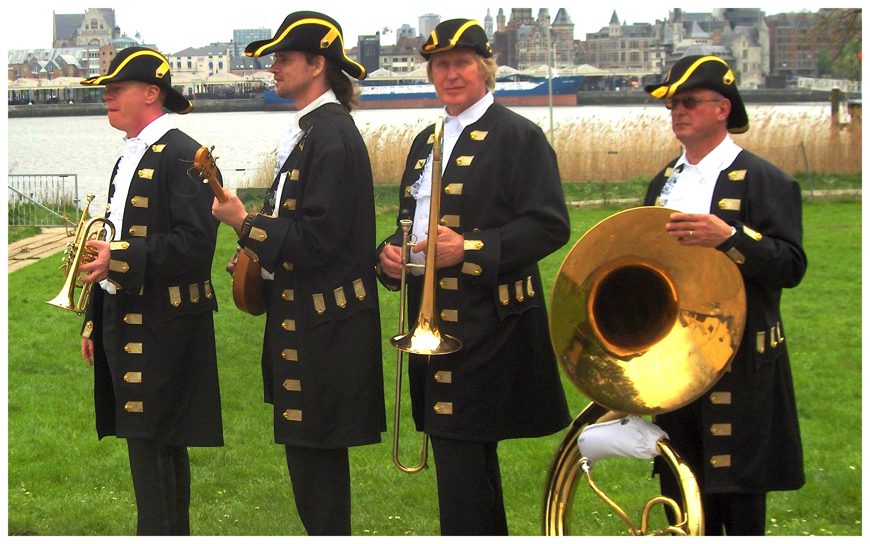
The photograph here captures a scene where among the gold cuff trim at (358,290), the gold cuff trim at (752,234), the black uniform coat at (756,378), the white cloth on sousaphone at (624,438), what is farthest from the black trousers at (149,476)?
the gold cuff trim at (752,234)

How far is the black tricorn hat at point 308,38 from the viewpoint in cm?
453

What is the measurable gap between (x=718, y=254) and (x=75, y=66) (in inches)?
227

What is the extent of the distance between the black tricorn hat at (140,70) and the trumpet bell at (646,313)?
182 cm

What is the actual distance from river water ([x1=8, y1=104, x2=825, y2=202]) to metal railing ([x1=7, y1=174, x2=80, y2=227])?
→ 75cm

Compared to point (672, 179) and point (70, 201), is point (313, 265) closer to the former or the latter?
point (672, 179)

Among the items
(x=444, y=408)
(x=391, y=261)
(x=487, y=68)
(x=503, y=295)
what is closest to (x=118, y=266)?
(x=391, y=261)

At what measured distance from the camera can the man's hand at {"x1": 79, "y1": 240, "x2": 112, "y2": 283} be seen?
466 centimetres

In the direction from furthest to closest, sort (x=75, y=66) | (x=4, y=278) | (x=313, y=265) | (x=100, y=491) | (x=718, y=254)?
(x=75, y=66) < (x=100, y=491) < (x=4, y=278) < (x=313, y=265) < (x=718, y=254)

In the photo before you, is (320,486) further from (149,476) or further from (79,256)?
(79,256)

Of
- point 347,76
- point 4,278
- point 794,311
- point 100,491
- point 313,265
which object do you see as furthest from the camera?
point 794,311

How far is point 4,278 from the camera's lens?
5.16 meters

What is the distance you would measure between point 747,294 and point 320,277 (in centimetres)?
150

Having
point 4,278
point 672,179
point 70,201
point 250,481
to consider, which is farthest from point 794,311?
point 70,201

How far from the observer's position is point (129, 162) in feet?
16.2
